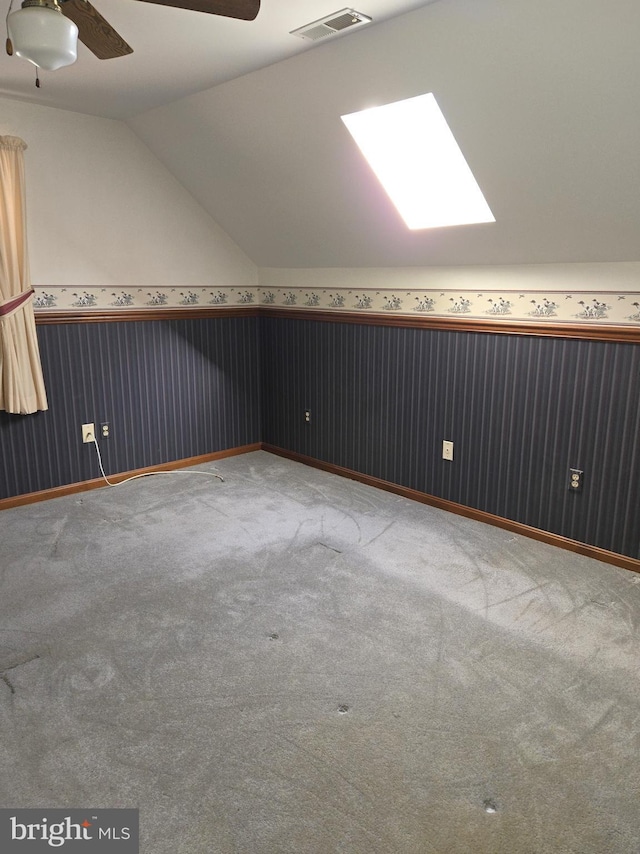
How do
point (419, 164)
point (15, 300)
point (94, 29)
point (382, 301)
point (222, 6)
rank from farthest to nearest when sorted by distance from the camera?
point (382, 301) → point (15, 300) → point (419, 164) → point (94, 29) → point (222, 6)

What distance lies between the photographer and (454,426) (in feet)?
12.3

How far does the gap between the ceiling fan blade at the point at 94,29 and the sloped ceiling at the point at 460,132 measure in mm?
1003

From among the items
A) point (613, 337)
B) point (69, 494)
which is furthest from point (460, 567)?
point (69, 494)

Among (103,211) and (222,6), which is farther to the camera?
(103,211)

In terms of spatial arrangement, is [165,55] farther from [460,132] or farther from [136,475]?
[136,475]

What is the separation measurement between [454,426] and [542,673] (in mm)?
1682

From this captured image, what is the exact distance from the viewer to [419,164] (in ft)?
11.5

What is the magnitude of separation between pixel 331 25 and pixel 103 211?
2.16 metres

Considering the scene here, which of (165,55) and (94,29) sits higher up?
(165,55)

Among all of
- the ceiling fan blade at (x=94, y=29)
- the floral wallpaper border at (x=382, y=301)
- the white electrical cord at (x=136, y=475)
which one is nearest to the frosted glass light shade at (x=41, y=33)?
the ceiling fan blade at (x=94, y=29)

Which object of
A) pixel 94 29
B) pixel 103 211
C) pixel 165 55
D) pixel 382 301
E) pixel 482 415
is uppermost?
pixel 165 55

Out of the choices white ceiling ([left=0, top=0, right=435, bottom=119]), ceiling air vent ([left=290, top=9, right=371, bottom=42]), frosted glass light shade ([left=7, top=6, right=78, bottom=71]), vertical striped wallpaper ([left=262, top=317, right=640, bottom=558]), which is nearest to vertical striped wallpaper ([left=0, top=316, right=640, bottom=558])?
vertical striped wallpaper ([left=262, top=317, right=640, bottom=558])

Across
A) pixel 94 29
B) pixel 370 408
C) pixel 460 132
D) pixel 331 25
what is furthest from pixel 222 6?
pixel 370 408

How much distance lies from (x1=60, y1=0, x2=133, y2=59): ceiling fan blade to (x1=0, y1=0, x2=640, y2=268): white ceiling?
343 mm
